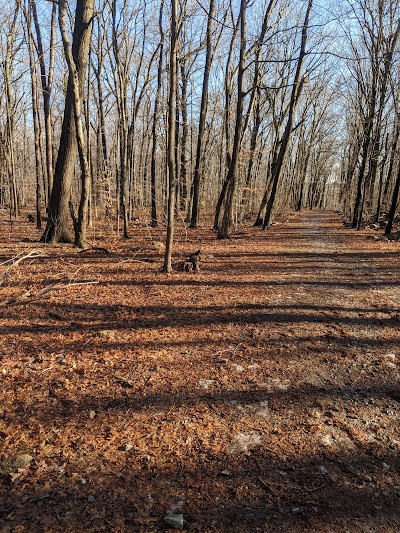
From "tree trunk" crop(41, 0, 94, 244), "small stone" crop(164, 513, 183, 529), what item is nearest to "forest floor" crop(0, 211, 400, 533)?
"small stone" crop(164, 513, 183, 529)

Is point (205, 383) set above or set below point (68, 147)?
below

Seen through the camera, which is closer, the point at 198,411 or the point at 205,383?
the point at 198,411

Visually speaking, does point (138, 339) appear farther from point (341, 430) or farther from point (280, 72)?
point (280, 72)

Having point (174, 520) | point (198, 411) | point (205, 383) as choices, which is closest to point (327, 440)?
point (198, 411)

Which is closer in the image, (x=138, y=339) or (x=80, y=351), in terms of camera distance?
(x=80, y=351)

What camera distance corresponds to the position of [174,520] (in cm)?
208

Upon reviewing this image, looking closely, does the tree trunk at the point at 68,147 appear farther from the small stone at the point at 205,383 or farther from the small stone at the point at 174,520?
the small stone at the point at 174,520

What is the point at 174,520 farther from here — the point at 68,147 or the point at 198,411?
the point at 68,147

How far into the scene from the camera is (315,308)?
5910 mm

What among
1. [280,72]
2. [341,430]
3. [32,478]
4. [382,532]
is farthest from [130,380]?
[280,72]

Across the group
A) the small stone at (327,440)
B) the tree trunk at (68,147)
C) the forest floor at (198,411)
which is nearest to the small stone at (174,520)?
the forest floor at (198,411)

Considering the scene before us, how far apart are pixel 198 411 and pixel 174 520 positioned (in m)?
1.12

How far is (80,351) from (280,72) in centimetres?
2314

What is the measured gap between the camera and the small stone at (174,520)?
2061 mm
